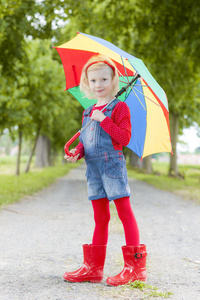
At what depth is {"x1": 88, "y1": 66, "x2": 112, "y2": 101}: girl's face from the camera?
329 centimetres

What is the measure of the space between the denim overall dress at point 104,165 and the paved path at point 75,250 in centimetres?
80

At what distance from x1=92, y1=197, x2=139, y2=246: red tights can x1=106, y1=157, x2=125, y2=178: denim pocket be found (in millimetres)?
219

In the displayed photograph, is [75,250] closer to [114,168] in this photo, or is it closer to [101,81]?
[114,168]

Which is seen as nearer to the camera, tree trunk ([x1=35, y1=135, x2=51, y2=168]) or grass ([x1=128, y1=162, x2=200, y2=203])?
grass ([x1=128, y1=162, x2=200, y2=203])

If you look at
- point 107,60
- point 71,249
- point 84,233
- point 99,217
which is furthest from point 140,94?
point 84,233

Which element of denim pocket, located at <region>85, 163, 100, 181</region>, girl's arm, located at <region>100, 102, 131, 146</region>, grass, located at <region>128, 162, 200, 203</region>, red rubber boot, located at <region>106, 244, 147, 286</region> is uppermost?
girl's arm, located at <region>100, 102, 131, 146</region>

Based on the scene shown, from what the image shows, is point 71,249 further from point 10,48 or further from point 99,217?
point 10,48

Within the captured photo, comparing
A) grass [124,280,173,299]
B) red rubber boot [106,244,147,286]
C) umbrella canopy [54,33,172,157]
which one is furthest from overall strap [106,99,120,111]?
grass [124,280,173,299]

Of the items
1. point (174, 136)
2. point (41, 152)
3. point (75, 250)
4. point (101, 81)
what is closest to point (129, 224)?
point (101, 81)

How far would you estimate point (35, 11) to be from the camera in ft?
28.1

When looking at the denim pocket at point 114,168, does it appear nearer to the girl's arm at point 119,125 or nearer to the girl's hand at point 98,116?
the girl's arm at point 119,125

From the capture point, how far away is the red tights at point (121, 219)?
3271 mm

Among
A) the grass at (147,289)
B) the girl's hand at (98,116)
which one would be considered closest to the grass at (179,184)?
the grass at (147,289)

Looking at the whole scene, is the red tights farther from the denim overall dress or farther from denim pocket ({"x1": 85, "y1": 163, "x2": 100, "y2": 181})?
denim pocket ({"x1": 85, "y1": 163, "x2": 100, "y2": 181})
